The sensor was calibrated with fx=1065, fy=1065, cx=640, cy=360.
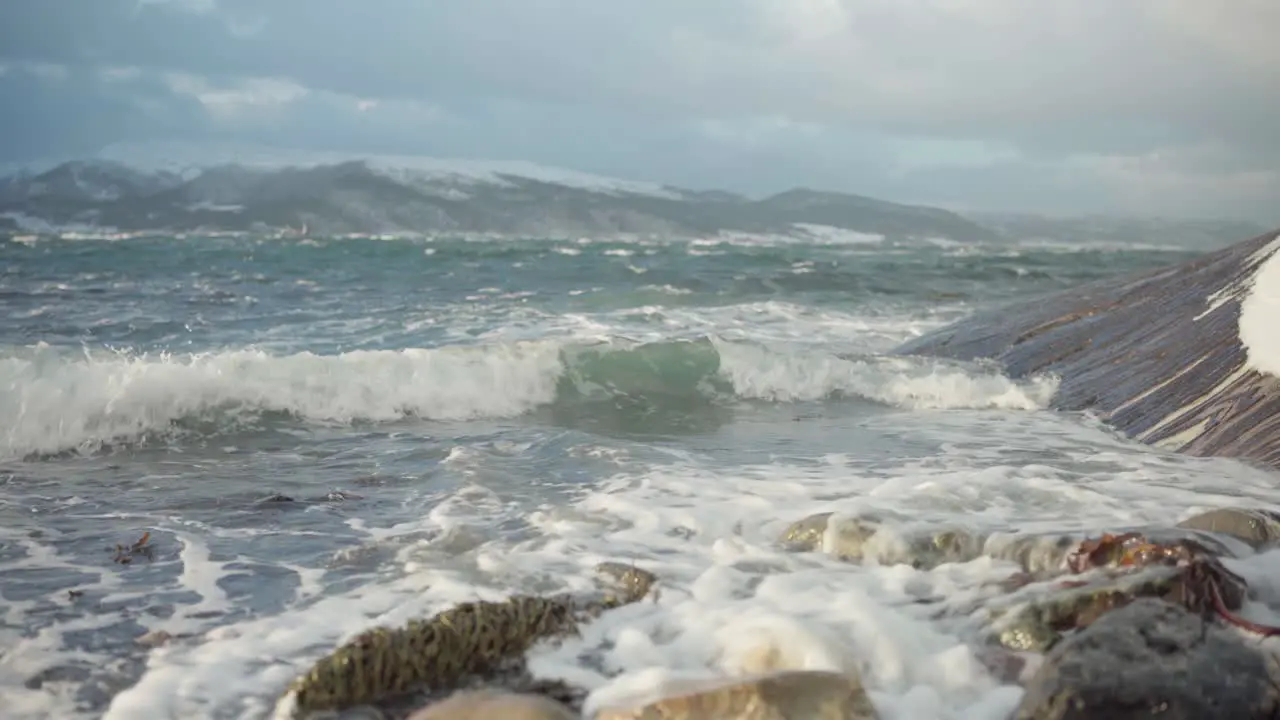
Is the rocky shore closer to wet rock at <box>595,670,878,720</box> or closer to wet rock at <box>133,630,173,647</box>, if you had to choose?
wet rock at <box>595,670,878,720</box>

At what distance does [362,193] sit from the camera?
92.0 m

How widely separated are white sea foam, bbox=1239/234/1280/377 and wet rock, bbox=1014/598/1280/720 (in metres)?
4.02

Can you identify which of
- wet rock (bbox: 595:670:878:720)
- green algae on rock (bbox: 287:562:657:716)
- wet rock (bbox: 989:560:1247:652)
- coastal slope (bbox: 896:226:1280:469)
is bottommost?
green algae on rock (bbox: 287:562:657:716)

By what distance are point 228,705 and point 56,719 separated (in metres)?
0.46

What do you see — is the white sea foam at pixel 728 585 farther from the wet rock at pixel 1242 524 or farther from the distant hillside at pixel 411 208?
the distant hillside at pixel 411 208

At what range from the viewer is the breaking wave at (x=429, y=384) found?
8.11 meters

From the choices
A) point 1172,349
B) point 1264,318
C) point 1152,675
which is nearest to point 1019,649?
point 1152,675

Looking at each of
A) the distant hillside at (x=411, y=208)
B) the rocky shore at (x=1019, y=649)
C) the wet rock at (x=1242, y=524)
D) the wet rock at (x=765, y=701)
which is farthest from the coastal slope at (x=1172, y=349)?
the distant hillside at (x=411, y=208)

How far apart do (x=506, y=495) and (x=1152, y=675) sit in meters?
3.64

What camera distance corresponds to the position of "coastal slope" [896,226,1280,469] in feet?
20.9

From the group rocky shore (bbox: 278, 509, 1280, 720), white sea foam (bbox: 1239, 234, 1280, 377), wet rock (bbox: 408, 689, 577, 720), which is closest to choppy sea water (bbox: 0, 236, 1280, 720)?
rocky shore (bbox: 278, 509, 1280, 720)

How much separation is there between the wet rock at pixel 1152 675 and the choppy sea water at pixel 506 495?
261 mm

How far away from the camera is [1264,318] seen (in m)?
6.91

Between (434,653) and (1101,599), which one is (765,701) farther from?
(1101,599)
